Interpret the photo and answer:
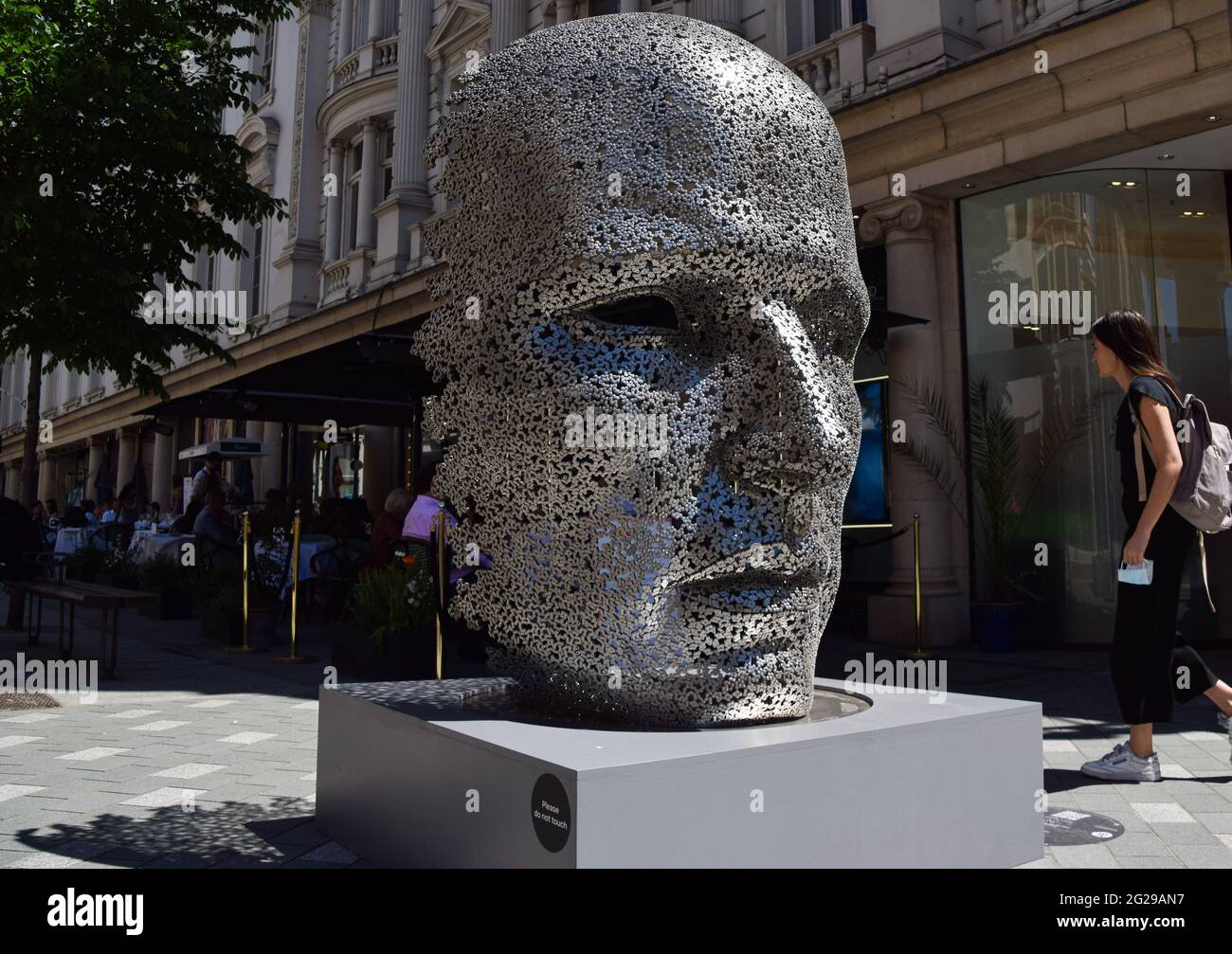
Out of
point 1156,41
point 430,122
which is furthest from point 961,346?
point 430,122

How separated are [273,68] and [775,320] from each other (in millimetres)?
24268

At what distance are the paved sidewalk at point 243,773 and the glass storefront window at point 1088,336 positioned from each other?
47.3 inches

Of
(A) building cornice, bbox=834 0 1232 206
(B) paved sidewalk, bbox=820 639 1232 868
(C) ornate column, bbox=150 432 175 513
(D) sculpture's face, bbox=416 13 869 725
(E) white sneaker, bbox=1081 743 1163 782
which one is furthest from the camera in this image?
(C) ornate column, bbox=150 432 175 513

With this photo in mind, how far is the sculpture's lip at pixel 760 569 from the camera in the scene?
9.02 ft

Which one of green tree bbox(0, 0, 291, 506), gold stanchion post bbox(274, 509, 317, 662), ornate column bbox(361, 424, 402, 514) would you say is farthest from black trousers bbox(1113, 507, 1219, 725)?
ornate column bbox(361, 424, 402, 514)

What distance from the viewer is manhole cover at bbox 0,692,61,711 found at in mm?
6340

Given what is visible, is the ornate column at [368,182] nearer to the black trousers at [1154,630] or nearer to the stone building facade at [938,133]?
the stone building facade at [938,133]

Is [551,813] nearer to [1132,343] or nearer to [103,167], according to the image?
[1132,343]

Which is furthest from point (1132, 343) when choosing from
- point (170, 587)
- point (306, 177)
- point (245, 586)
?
point (306, 177)

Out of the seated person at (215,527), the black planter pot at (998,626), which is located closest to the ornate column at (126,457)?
the seated person at (215,527)

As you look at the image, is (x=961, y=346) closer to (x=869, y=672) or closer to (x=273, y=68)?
(x=869, y=672)

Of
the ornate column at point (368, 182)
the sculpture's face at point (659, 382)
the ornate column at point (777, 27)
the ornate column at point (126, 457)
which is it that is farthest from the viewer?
the ornate column at point (126, 457)

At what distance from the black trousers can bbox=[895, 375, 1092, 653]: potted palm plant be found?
15.8 feet

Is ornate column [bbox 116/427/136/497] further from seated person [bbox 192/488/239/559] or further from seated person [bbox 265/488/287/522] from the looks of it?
seated person [bbox 192/488/239/559]
